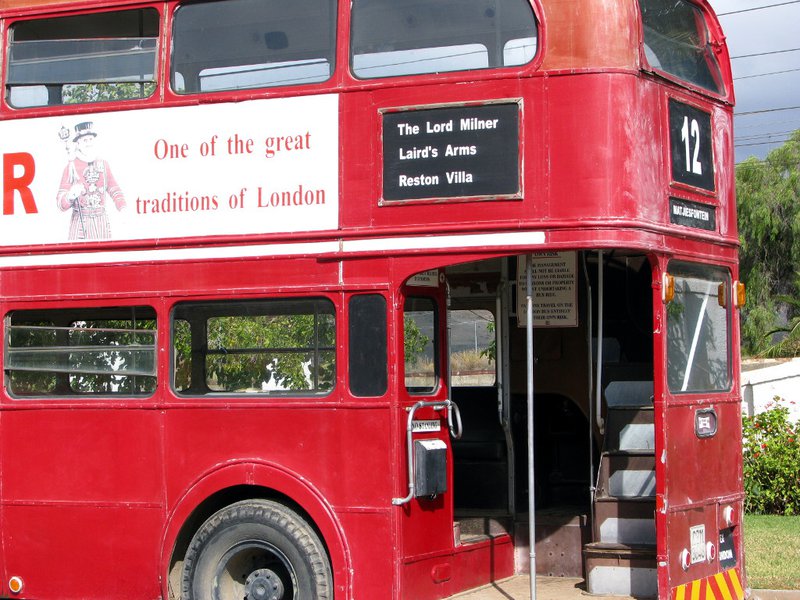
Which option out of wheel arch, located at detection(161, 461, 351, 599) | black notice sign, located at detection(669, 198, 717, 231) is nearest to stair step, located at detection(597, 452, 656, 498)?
black notice sign, located at detection(669, 198, 717, 231)

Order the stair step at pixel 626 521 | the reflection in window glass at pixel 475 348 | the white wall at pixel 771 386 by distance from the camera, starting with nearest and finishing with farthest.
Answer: the stair step at pixel 626 521, the reflection in window glass at pixel 475 348, the white wall at pixel 771 386

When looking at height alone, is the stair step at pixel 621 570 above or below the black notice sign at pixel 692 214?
below

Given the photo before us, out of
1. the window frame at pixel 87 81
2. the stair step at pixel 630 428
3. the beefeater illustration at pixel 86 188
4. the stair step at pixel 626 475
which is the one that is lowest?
the stair step at pixel 626 475

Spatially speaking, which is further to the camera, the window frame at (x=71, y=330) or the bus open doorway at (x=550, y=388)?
the bus open doorway at (x=550, y=388)

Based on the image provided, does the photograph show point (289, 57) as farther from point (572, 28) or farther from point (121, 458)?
point (121, 458)

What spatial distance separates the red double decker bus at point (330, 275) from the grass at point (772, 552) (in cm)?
142

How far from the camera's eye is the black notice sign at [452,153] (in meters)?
7.02

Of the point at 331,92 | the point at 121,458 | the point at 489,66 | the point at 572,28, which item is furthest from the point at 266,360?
the point at 572,28

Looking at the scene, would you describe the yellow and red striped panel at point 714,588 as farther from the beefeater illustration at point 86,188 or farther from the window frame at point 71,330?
the beefeater illustration at point 86,188

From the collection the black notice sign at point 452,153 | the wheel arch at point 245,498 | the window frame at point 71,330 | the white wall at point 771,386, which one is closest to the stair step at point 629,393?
the black notice sign at point 452,153

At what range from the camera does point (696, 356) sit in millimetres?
7656

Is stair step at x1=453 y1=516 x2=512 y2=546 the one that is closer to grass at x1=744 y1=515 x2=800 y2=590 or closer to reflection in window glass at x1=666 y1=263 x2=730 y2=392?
reflection in window glass at x1=666 y1=263 x2=730 y2=392

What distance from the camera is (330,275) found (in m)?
7.35

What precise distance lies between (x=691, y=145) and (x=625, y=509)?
2422 mm
